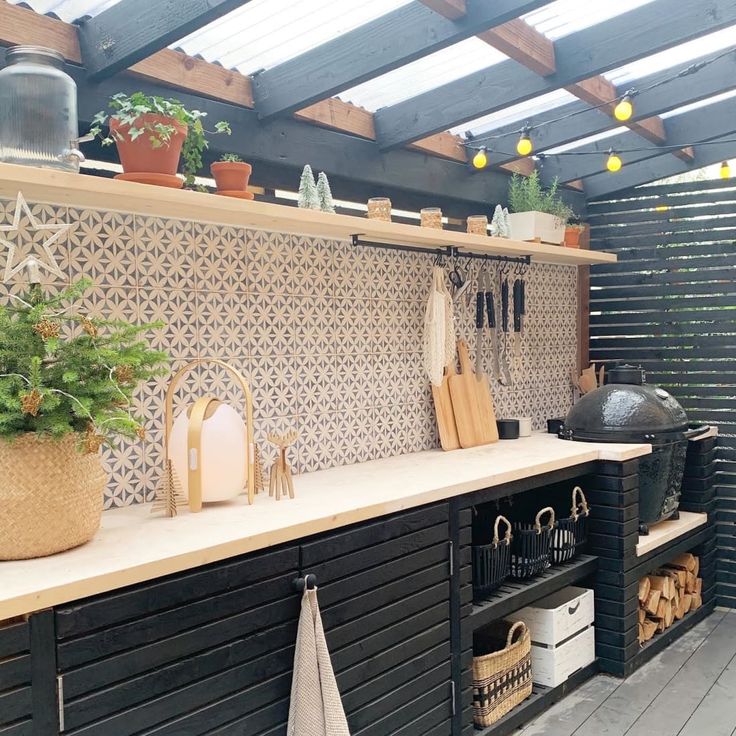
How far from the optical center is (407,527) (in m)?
2.56

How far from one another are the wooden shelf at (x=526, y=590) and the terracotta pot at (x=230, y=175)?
64.9 inches

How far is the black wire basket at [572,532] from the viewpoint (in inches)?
136

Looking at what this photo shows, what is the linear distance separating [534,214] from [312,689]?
2566mm

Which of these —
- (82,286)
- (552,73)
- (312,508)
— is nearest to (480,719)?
(312,508)

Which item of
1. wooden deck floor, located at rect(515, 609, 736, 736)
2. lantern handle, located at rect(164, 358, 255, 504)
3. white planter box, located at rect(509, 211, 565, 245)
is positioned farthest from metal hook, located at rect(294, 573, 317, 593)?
white planter box, located at rect(509, 211, 565, 245)

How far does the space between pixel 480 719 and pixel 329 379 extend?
1383 millimetres

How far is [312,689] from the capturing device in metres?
2.14

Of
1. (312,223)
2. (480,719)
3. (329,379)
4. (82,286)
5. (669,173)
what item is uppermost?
(669,173)

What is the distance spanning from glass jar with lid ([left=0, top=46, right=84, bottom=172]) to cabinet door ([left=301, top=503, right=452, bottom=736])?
47.1 inches

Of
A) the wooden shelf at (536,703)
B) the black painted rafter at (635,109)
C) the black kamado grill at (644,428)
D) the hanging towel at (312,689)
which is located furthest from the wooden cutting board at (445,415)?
the hanging towel at (312,689)

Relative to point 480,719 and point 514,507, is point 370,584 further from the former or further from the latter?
point 514,507

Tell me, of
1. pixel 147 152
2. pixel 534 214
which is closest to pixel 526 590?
pixel 534 214

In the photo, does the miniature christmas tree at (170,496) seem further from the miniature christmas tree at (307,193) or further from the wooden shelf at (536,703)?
the wooden shelf at (536,703)

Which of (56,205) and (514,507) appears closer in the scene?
(56,205)
